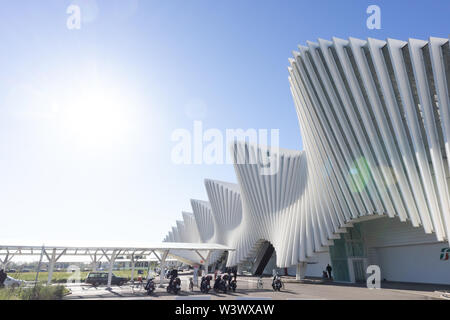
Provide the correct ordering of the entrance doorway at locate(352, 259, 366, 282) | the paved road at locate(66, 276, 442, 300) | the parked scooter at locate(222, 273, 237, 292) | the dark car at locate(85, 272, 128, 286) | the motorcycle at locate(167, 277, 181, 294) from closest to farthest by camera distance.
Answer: the paved road at locate(66, 276, 442, 300), the motorcycle at locate(167, 277, 181, 294), the parked scooter at locate(222, 273, 237, 292), the dark car at locate(85, 272, 128, 286), the entrance doorway at locate(352, 259, 366, 282)

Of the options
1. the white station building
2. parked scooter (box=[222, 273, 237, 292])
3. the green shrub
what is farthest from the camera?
parked scooter (box=[222, 273, 237, 292])

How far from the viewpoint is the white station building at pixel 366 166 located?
53.5 feet

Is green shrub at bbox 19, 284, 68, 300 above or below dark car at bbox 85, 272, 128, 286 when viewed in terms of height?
above

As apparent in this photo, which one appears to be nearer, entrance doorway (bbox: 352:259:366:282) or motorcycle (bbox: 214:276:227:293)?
motorcycle (bbox: 214:276:227:293)

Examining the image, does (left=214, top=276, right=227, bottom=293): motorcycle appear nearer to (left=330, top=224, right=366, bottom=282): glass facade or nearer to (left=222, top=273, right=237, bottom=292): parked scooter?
(left=222, top=273, right=237, bottom=292): parked scooter

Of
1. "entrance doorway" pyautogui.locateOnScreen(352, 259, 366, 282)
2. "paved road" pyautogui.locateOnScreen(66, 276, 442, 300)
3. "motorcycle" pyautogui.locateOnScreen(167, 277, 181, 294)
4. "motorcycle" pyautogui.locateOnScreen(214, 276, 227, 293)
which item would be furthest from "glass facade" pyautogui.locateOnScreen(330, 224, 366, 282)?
"motorcycle" pyautogui.locateOnScreen(167, 277, 181, 294)

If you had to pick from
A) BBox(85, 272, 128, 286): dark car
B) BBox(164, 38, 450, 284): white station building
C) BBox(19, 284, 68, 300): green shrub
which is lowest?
BBox(85, 272, 128, 286): dark car

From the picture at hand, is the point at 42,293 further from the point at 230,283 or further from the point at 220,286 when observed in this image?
the point at 230,283

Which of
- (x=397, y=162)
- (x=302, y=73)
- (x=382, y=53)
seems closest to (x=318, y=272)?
(x=397, y=162)

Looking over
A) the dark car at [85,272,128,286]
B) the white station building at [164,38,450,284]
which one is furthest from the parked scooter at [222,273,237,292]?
the dark car at [85,272,128,286]

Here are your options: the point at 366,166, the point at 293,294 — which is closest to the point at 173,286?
the point at 293,294

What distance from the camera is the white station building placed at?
16297 millimetres
